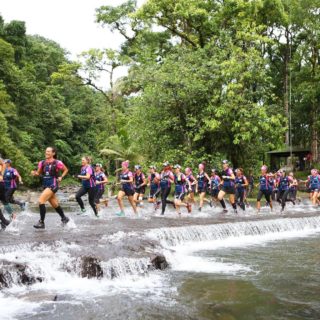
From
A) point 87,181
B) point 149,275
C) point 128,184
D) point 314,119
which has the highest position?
point 314,119

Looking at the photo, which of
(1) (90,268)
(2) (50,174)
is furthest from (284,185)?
(1) (90,268)

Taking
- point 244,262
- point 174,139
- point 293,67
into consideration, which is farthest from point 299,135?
point 244,262

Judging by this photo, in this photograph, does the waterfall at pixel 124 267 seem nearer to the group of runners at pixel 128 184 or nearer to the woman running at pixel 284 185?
the group of runners at pixel 128 184

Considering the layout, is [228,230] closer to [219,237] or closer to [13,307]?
[219,237]

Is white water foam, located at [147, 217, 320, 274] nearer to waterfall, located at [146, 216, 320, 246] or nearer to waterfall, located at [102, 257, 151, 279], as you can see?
waterfall, located at [146, 216, 320, 246]

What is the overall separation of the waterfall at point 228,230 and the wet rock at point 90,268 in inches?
115

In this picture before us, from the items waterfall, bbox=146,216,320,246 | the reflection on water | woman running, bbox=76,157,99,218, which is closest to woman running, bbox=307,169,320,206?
waterfall, bbox=146,216,320,246

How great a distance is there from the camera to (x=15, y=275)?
780 cm

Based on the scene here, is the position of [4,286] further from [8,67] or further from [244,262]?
[8,67]

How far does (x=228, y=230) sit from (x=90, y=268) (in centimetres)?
635

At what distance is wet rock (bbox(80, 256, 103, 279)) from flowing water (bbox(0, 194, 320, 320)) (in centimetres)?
3

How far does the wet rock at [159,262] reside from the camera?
9.23 m

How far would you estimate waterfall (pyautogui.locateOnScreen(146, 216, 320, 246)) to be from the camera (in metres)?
12.3

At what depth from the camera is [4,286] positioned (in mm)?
7590
